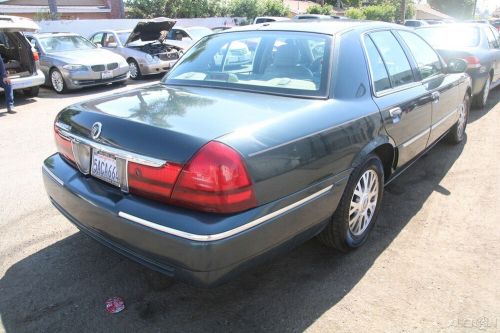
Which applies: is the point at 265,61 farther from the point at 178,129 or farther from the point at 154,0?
the point at 154,0

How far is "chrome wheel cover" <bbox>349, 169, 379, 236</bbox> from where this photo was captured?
3.12 m

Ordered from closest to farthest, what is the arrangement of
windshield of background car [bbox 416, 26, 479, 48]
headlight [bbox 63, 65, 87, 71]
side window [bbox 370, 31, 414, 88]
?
side window [bbox 370, 31, 414, 88]
windshield of background car [bbox 416, 26, 479, 48]
headlight [bbox 63, 65, 87, 71]

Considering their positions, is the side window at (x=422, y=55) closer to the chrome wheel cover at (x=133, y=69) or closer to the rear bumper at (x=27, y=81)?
the rear bumper at (x=27, y=81)

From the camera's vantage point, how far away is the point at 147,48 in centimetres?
1292

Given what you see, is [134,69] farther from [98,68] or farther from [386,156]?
[386,156]

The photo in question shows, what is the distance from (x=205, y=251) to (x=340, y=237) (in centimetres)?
125

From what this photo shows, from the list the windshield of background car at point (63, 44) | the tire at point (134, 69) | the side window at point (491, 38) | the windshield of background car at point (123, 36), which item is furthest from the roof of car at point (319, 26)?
the windshield of background car at point (123, 36)

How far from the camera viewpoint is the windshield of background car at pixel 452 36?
772cm

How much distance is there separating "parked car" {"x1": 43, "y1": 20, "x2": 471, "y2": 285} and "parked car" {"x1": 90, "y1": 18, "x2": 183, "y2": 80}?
9.27 m

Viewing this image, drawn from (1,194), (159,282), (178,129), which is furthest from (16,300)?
(1,194)

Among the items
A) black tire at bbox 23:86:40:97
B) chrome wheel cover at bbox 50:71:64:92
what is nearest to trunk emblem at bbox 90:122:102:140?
black tire at bbox 23:86:40:97

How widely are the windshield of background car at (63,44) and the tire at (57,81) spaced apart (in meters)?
0.78

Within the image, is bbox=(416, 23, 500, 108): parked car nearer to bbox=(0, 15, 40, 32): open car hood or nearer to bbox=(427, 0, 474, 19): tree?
bbox=(0, 15, 40, 32): open car hood

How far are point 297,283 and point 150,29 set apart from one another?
1143cm
